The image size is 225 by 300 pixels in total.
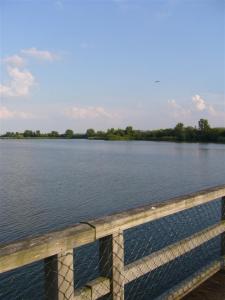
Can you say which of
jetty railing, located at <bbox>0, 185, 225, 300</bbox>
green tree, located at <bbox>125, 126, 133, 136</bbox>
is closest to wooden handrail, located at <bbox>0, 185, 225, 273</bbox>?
jetty railing, located at <bbox>0, 185, 225, 300</bbox>

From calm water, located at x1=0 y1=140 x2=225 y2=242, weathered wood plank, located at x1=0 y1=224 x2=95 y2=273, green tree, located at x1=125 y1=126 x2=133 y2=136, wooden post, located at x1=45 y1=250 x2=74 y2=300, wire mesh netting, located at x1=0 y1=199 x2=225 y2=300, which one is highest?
green tree, located at x1=125 y1=126 x2=133 y2=136

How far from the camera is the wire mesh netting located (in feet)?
8.91

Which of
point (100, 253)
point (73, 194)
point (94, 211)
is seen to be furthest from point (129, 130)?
point (100, 253)

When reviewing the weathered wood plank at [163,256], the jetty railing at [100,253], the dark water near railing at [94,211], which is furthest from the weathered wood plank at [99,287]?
the dark water near railing at [94,211]

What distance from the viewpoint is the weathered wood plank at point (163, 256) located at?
3523 millimetres

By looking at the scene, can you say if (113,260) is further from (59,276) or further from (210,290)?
(210,290)

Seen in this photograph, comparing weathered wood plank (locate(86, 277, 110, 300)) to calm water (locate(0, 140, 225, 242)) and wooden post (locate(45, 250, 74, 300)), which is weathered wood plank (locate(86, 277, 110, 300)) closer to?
wooden post (locate(45, 250, 74, 300))

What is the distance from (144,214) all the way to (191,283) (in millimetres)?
1689

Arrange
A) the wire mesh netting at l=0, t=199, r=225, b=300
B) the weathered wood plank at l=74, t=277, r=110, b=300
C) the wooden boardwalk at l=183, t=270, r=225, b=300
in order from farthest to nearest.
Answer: the wooden boardwalk at l=183, t=270, r=225, b=300, the weathered wood plank at l=74, t=277, r=110, b=300, the wire mesh netting at l=0, t=199, r=225, b=300

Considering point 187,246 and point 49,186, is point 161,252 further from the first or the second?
point 49,186

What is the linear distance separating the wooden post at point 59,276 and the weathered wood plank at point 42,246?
0.21 ft

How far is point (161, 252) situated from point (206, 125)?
140 meters

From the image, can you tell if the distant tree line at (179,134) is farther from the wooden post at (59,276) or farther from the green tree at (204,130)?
the wooden post at (59,276)

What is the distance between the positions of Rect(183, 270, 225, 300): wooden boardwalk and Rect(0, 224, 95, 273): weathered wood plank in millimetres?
2207
